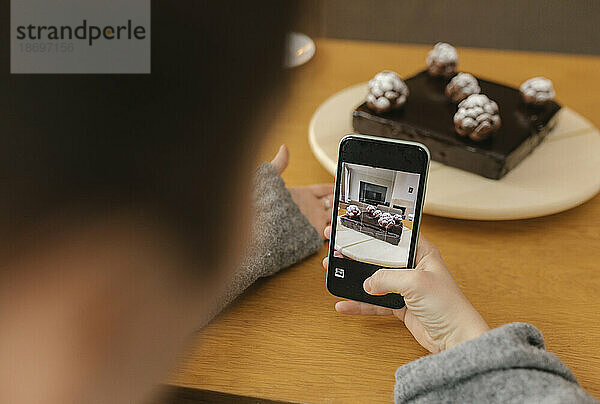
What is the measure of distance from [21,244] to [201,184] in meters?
0.06

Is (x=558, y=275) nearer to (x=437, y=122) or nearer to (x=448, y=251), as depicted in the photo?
(x=448, y=251)

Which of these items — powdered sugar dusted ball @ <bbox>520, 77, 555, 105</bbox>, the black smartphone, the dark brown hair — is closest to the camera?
the dark brown hair

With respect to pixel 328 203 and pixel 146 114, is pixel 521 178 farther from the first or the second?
pixel 146 114

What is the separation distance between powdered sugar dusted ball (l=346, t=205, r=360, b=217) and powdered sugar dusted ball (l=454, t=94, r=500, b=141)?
27 centimetres

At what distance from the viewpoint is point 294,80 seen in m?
0.21

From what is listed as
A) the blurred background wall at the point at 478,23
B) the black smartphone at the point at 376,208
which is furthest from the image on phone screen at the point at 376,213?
the blurred background wall at the point at 478,23

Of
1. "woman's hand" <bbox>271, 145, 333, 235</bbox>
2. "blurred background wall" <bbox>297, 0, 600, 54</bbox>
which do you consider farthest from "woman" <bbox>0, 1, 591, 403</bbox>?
"blurred background wall" <bbox>297, 0, 600, 54</bbox>

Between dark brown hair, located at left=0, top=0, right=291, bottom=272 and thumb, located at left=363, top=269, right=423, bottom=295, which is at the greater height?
dark brown hair, located at left=0, top=0, right=291, bottom=272

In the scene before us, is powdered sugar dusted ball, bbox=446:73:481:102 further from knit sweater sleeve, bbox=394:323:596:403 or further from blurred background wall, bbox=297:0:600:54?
blurred background wall, bbox=297:0:600:54

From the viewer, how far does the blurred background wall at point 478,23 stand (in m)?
2.02

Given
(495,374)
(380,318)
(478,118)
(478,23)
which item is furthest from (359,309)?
(478,23)

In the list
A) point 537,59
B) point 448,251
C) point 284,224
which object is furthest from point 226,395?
point 537,59

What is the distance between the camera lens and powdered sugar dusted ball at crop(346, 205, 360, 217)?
23.3 inches

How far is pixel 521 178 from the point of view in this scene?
0.81m
